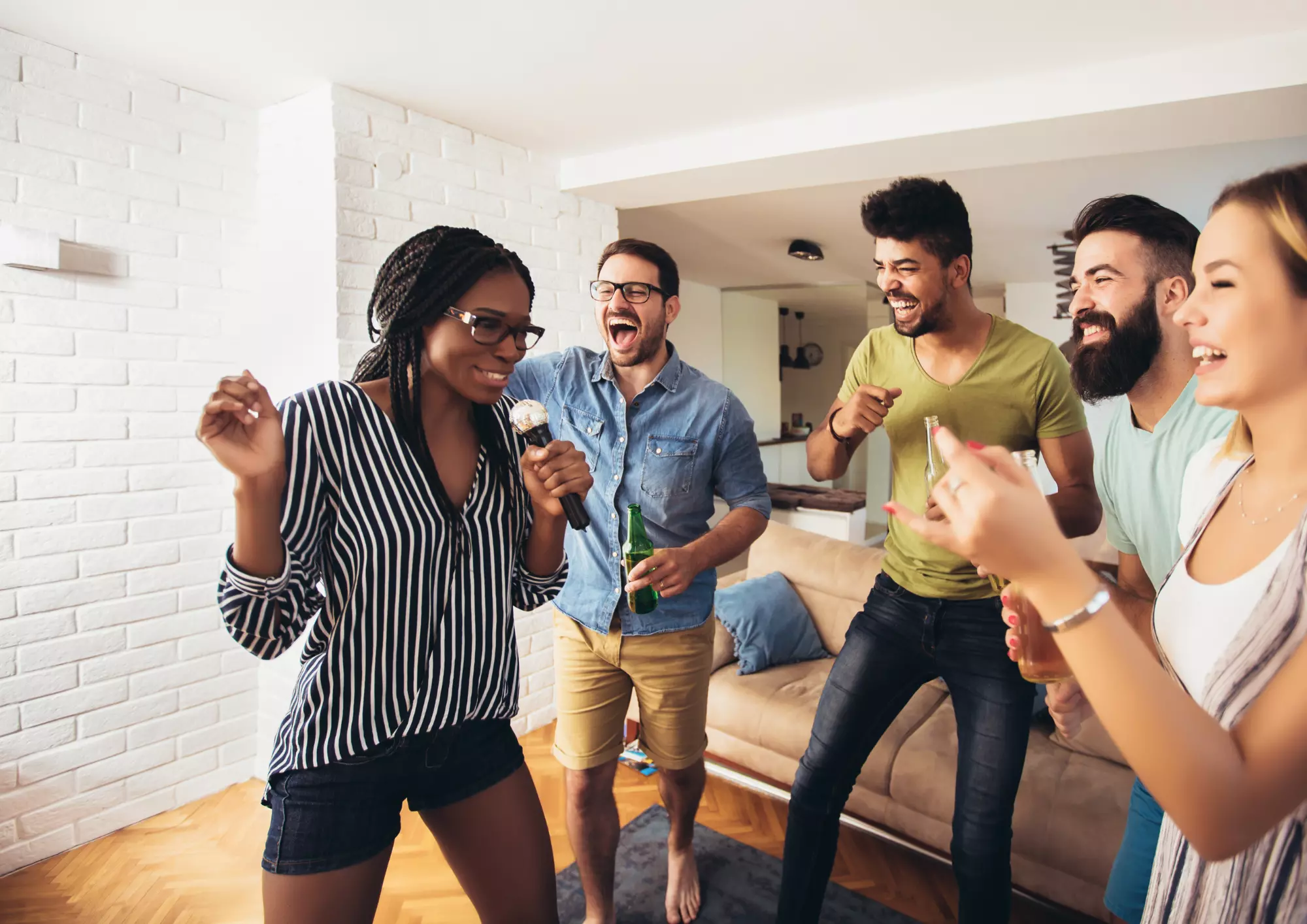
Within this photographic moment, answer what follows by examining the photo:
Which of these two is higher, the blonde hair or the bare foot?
the blonde hair

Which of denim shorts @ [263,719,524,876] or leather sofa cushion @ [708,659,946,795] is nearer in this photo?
denim shorts @ [263,719,524,876]

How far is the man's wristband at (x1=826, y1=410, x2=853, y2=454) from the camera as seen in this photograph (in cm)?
177

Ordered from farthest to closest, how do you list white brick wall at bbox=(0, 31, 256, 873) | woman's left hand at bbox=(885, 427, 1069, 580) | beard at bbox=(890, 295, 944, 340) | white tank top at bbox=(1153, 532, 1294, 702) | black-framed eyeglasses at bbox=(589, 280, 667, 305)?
1. white brick wall at bbox=(0, 31, 256, 873)
2. black-framed eyeglasses at bbox=(589, 280, 667, 305)
3. beard at bbox=(890, 295, 944, 340)
4. white tank top at bbox=(1153, 532, 1294, 702)
5. woman's left hand at bbox=(885, 427, 1069, 580)

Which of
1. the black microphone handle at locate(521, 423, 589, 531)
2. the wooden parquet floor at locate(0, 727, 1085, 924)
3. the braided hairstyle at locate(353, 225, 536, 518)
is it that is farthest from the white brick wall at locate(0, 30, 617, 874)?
the black microphone handle at locate(521, 423, 589, 531)

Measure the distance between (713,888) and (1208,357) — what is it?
7.05 ft

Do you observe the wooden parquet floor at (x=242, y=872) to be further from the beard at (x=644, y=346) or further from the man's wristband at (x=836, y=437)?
the beard at (x=644, y=346)

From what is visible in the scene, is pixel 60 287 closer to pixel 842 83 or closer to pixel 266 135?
pixel 266 135

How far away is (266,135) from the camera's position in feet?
9.30

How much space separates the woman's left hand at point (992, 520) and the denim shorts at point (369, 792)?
0.90m

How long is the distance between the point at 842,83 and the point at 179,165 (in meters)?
2.38

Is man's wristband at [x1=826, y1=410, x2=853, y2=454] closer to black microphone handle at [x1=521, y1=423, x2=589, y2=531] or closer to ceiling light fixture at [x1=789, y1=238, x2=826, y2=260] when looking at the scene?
black microphone handle at [x1=521, y1=423, x2=589, y2=531]

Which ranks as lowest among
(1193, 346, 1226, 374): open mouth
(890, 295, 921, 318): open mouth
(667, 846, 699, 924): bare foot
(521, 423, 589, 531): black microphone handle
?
(667, 846, 699, 924): bare foot

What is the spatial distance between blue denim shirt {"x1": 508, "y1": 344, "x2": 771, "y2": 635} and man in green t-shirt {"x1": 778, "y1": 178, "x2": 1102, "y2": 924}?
318 mm

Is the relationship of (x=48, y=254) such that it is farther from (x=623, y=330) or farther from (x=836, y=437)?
(x=836, y=437)
